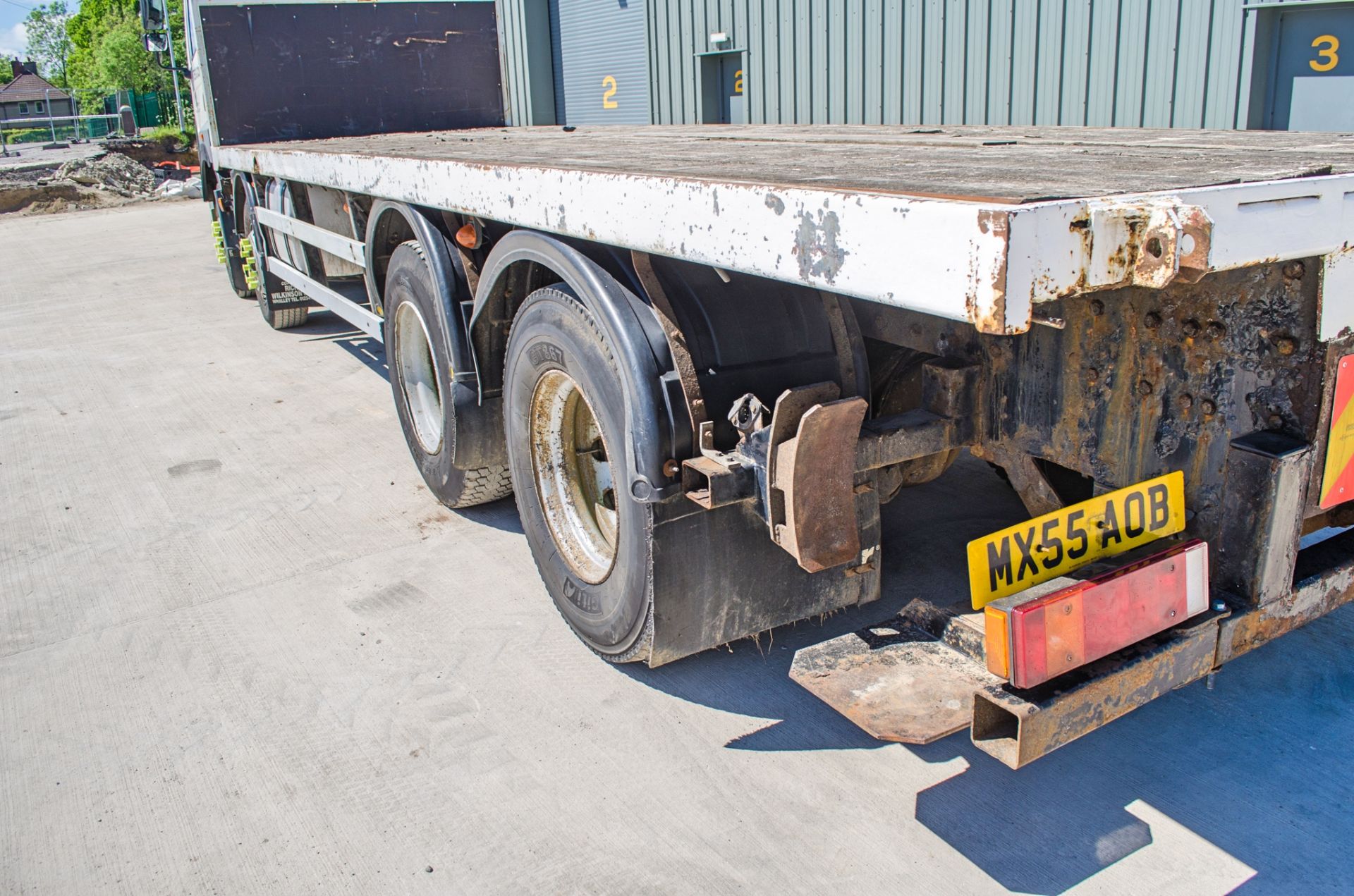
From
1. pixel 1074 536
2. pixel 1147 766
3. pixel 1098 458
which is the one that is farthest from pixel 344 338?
pixel 1074 536

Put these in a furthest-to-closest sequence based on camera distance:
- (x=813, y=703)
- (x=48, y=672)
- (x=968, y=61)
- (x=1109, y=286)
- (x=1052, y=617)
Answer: (x=968, y=61) < (x=48, y=672) < (x=813, y=703) < (x=1052, y=617) < (x=1109, y=286)

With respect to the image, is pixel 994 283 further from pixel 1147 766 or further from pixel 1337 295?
pixel 1147 766

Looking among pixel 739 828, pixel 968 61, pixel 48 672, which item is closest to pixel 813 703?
pixel 739 828

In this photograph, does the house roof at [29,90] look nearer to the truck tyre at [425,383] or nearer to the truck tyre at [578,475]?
the truck tyre at [425,383]

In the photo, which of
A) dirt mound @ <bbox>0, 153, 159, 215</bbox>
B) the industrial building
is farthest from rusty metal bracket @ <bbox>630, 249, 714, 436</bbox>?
dirt mound @ <bbox>0, 153, 159, 215</bbox>

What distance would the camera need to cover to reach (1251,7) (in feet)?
16.6

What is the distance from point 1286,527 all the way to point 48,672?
356cm

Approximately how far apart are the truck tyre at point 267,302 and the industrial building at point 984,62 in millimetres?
2480

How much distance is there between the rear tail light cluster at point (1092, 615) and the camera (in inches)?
71.2

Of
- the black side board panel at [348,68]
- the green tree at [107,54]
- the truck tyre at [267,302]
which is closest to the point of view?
the black side board panel at [348,68]

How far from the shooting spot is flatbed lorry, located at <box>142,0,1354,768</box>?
5.38 ft

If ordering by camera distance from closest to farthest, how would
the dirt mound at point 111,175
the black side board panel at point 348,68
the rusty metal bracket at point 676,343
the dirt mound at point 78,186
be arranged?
the rusty metal bracket at point 676,343 → the black side board panel at point 348,68 → the dirt mound at point 78,186 → the dirt mound at point 111,175

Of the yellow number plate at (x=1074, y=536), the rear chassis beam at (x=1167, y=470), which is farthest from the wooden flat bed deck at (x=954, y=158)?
the yellow number plate at (x=1074, y=536)

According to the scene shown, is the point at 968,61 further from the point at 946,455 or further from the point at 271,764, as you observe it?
the point at 271,764
